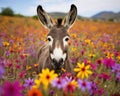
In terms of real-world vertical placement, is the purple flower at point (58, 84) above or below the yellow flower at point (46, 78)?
below

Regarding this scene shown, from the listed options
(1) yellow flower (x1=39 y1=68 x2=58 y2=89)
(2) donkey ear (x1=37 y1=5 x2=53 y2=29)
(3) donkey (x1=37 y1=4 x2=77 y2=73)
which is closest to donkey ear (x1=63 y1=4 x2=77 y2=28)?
(3) donkey (x1=37 y1=4 x2=77 y2=73)

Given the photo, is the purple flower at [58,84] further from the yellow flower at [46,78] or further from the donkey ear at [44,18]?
the donkey ear at [44,18]

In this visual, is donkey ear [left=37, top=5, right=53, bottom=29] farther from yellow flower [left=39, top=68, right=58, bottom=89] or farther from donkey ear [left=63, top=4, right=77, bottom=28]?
yellow flower [left=39, top=68, right=58, bottom=89]

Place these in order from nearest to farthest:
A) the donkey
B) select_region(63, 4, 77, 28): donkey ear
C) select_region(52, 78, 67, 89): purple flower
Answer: select_region(52, 78, 67, 89): purple flower < the donkey < select_region(63, 4, 77, 28): donkey ear

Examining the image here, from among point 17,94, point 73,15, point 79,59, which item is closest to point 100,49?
point 79,59

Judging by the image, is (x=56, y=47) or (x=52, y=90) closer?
(x=52, y=90)

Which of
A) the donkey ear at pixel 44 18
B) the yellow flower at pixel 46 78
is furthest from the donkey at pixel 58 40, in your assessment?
the yellow flower at pixel 46 78

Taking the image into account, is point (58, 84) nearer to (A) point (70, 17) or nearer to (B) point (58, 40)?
(B) point (58, 40)

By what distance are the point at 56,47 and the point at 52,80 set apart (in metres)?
2.45

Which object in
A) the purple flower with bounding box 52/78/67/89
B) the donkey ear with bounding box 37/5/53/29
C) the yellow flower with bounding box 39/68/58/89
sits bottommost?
the purple flower with bounding box 52/78/67/89

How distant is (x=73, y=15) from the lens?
591 centimetres

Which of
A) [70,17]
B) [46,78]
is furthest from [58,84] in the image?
[70,17]

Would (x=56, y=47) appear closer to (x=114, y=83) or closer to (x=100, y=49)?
(x=114, y=83)

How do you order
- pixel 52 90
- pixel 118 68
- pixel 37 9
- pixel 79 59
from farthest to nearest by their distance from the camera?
pixel 79 59
pixel 37 9
pixel 118 68
pixel 52 90
